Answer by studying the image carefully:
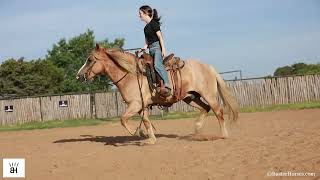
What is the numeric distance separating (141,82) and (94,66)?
133 centimetres

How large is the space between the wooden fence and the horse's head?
20.2m

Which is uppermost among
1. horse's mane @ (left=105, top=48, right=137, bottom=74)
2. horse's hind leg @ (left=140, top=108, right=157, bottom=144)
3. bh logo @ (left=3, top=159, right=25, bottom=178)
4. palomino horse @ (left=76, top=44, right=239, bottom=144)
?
horse's mane @ (left=105, top=48, right=137, bottom=74)

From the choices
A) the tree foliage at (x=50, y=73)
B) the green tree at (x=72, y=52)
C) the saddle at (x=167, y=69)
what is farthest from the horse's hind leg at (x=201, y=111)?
the green tree at (x=72, y=52)

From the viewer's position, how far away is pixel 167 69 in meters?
10.4

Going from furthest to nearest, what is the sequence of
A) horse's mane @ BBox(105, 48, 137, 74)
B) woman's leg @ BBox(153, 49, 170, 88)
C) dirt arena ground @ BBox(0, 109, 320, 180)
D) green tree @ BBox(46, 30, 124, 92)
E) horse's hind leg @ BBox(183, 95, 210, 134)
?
green tree @ BBox(46, 30, 124, 92), horse's hind leg @ BBox(183, 95, 210, 134), horse's mane @ BBox(105, 48, 137, 74), woman's leg @ BBox(153, 49, 170, 88), dirt arena ground @ BBox(0, 109, 320, 180)

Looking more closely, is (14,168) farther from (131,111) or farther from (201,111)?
(201,111)

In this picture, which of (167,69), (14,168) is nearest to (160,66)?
(167,69)

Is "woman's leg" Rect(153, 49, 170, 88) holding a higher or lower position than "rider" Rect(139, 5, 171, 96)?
lower

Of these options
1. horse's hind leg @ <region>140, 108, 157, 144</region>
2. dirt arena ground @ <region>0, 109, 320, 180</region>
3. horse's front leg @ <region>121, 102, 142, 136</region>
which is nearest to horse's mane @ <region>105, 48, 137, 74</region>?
horse's front leg @ <region>121, 102, 142, 136</region>

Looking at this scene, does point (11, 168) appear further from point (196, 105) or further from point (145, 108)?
point (196, 105)

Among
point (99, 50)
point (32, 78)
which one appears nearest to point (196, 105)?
point (99, 50)

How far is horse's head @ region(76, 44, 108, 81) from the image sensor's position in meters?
10.8

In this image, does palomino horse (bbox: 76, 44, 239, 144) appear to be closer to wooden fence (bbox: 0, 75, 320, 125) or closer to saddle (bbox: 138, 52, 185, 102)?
saddle (bbox: 138, 52, 185, 102)

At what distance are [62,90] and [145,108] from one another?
180 ft
